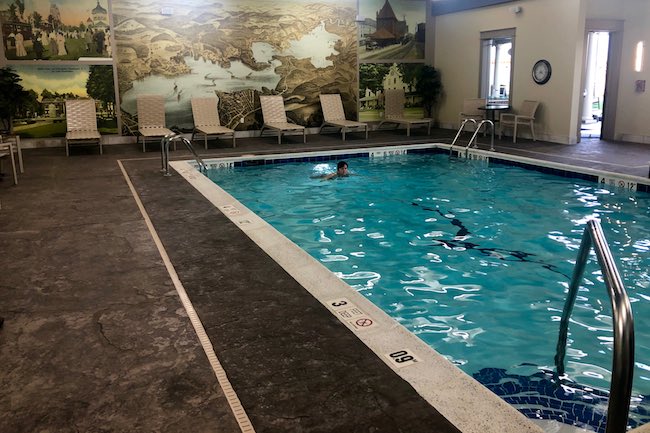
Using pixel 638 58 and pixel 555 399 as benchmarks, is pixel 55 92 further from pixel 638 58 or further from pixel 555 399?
pixel 638 58

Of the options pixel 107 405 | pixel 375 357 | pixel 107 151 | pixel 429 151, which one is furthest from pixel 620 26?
pixel 107 405

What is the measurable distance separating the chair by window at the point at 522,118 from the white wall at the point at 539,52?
17 centimetres

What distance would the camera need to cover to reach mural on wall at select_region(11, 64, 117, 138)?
10.6 metres

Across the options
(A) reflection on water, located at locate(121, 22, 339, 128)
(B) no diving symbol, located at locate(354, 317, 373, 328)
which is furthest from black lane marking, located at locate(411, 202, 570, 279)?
(A) reflection on water, located at locate(121, 22, 339, 128)

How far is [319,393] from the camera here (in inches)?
88.8

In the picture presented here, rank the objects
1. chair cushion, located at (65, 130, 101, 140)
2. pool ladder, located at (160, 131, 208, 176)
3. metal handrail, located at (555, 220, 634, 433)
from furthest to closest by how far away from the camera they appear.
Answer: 1. chair cushion, located at (65, 130, 101, 140)
2. pool ladder, located at (160, 131, 208, 176)
3. metal handrail, located at (555, 220, 634, 433)

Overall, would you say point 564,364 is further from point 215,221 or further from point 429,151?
point 429,151

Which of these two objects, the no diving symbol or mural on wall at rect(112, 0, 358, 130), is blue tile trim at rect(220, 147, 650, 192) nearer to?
mural on wall at rect(112, 0, 358, 130)

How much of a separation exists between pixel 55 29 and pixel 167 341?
9.93 metres

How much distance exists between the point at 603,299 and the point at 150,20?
1017cm

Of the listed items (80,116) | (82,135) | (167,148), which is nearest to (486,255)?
(167,148)

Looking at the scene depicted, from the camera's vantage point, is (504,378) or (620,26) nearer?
(504,378)

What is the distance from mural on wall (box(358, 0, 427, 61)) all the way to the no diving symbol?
11198 millimetres

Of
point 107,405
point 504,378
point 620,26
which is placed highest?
point 620,26
